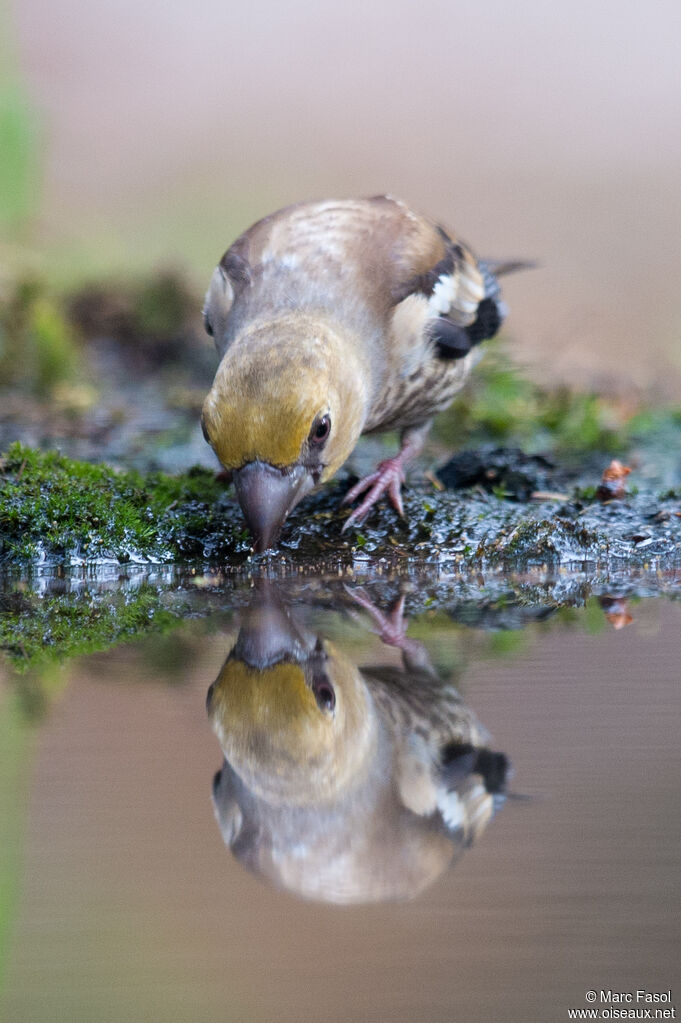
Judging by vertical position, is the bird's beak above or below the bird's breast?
below

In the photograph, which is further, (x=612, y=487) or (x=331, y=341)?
(x=612, y=487)

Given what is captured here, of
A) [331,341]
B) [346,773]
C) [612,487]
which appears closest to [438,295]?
[331,341]

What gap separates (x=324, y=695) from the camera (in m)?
2.88

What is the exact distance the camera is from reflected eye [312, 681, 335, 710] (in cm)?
281

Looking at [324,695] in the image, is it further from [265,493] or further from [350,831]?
[265,493]

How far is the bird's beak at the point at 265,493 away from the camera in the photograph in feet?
13.8

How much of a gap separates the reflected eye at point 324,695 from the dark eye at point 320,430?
4.94 feet

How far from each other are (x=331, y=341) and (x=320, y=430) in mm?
498

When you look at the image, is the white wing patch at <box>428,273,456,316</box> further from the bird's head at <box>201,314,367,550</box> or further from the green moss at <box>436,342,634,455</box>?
the green moss at <box>436,342,634,455</box>

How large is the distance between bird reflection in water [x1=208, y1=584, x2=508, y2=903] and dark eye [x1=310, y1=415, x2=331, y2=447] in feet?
4.00

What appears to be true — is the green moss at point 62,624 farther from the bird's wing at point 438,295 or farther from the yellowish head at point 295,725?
the bird's wing at point 438,295

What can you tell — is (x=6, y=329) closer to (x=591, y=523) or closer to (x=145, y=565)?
(x=145, y=565)

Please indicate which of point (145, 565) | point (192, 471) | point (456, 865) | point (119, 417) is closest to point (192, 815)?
point (456, 865)

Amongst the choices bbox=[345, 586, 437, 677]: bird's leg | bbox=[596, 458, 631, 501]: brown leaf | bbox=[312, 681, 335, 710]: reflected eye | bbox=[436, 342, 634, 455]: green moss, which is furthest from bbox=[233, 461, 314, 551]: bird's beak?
bbox=[436, 342, 634, 455]: green moss
